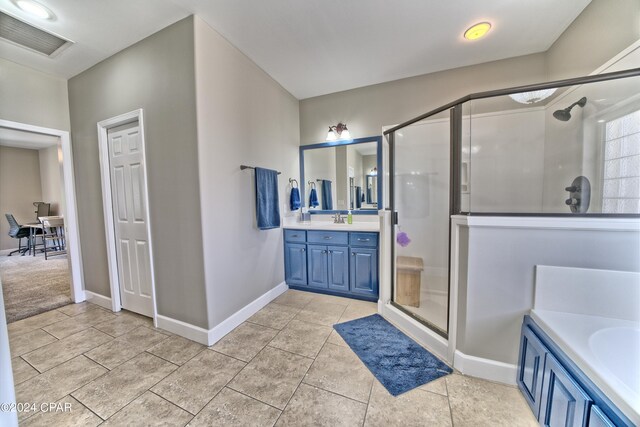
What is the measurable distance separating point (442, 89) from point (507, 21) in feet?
2.60

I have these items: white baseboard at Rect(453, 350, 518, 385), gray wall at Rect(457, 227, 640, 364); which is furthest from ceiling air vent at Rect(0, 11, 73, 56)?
white baseboard at Rect(453, 350, 518, 385)

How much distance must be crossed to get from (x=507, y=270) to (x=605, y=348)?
1.70 feet

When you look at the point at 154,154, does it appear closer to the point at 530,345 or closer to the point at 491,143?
the point at 530,345

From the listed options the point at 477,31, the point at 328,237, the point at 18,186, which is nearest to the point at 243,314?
the point at 328,237

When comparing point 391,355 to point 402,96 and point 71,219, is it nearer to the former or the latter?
point 402,96

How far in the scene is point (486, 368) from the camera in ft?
5.21

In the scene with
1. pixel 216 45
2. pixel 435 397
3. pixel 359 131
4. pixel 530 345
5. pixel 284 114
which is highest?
pixel 216 45

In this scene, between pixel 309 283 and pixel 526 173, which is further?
pixel 309 283

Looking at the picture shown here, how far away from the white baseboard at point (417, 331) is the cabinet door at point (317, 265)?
830mm

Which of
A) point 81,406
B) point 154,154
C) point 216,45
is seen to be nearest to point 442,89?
point 216,45

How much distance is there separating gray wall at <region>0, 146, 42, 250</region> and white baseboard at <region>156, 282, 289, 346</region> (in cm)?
706

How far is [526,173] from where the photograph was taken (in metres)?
2.39

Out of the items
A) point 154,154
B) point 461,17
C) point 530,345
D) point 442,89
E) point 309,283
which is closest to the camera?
point 530,345

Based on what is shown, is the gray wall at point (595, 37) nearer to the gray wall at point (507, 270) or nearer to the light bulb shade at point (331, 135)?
the gray wall at point (507, 270)
